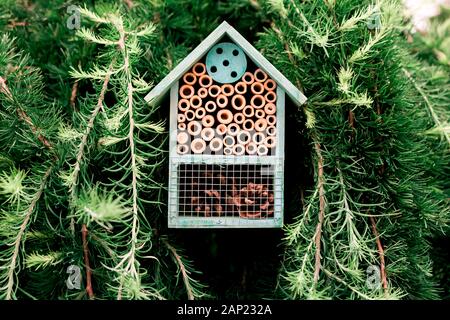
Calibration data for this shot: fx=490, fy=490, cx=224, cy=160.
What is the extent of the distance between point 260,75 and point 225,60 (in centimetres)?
7

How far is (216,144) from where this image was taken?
90cm

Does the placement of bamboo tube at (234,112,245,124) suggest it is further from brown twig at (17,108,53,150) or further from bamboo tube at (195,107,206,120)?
brown twig at (17,108,53,150)

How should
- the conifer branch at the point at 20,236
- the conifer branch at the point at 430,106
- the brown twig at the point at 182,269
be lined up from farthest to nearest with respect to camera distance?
the conifer branch at the point at 430,106
the brown twig at the point at 182,269
the conifer branch at the point at 20,236

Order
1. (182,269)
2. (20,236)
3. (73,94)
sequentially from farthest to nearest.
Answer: (73,94)
(182,269)
(20,236)

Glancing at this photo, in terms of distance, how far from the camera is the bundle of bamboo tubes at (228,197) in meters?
0.90

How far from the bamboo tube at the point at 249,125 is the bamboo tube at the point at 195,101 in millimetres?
92

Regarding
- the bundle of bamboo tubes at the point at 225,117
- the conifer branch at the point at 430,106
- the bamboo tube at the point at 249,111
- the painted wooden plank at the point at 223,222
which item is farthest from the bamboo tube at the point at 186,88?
the conifer branch at the point at 430,106

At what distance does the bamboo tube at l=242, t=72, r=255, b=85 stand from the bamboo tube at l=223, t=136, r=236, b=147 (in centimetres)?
11

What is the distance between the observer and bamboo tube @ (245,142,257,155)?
0.90 metres

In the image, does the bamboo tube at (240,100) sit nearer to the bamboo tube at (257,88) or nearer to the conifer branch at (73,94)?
the bamboo tube at (257,88)

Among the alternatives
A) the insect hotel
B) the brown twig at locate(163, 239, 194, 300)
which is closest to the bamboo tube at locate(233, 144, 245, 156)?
the insect hotel

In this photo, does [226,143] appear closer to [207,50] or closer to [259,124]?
[259,124]

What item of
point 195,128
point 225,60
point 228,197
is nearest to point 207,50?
point 225,60
